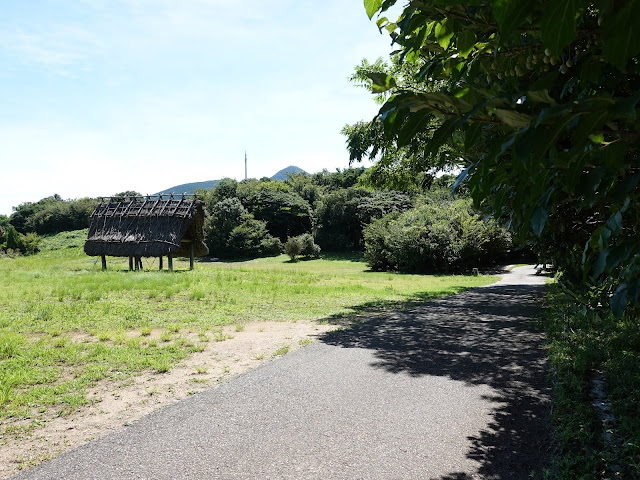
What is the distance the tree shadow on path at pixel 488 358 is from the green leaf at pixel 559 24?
323cm

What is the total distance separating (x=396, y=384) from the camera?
A: 5266 millimetres

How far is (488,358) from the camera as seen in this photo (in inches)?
255

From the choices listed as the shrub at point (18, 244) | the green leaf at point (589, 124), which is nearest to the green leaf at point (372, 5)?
the green leaf at point (589, 124)

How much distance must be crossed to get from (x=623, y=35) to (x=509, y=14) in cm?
26

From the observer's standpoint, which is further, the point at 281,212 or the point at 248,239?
the point at 281,212

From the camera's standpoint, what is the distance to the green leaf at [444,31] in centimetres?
189

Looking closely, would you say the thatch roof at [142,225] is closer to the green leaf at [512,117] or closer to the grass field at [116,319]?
the grass field at [116,319]

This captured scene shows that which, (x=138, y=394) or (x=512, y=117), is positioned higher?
(x=512, y=117)

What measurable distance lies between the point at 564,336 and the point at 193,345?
6.43 metres

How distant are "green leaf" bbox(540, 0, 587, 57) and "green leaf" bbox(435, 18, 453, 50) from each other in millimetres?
1013

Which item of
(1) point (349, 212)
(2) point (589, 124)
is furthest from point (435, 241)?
(2) point (589, 124)

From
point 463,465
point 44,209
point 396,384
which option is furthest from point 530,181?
point 44,209

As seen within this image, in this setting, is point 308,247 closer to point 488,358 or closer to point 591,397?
point 488,358

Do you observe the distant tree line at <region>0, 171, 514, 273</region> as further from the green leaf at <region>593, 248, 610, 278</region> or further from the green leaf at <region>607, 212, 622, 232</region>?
the green leaf at <region>593, 248, 610, 278</region>
